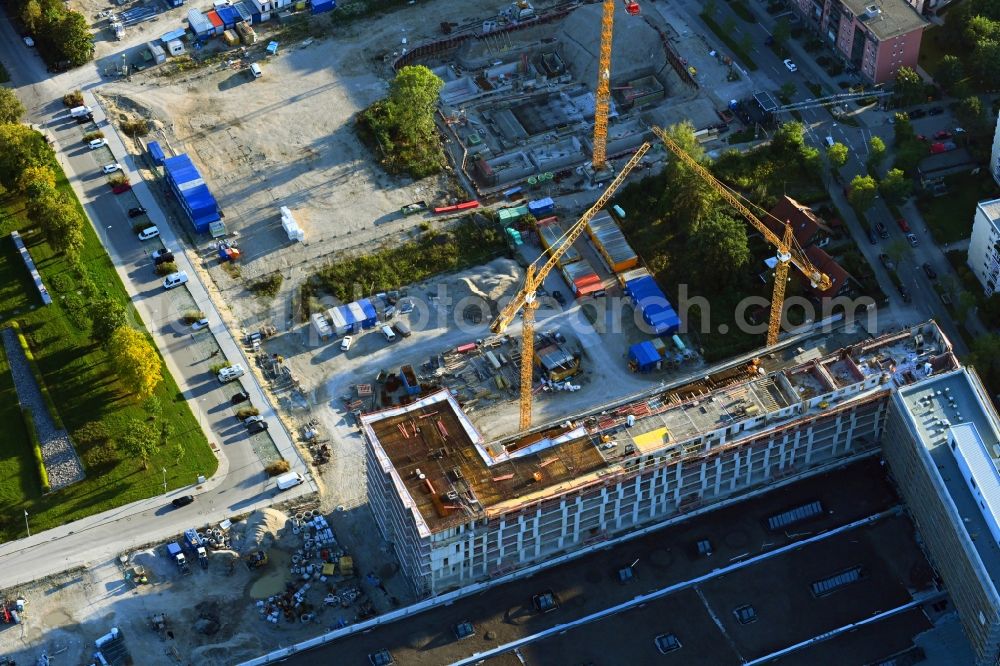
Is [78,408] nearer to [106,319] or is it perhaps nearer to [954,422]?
[106,319]

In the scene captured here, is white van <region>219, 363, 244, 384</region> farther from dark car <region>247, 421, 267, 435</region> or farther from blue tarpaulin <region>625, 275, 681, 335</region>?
blue tarpaulin <region>625, 275, 681, 335</region>

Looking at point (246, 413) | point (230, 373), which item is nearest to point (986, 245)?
point (246, 413)

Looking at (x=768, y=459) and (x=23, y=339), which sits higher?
(x=23, y=339)

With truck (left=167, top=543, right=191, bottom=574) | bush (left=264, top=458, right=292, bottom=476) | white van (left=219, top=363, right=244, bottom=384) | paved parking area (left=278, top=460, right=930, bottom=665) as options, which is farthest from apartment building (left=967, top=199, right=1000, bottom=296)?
truck (left=167, top=543, right=191, bottom=574)

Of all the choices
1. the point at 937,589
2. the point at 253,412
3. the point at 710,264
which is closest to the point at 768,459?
the point at 937,589

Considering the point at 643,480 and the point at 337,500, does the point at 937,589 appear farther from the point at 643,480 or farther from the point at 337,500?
the point at 337,500

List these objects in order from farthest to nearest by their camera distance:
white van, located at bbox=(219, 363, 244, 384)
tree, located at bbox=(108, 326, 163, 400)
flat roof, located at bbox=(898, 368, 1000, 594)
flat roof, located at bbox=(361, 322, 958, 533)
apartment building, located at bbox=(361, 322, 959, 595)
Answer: white van, located at bbox=(219, 363, 244, 384) → tree, located at bbox=(108, 326, 163, 400) → apartment building, located at bbox=(361, 322, 959, 595) → flat roof, located at bbox=(361, 322, 958, 533) → flat roof, located at bbox=(898, 368, 1000, 594)
